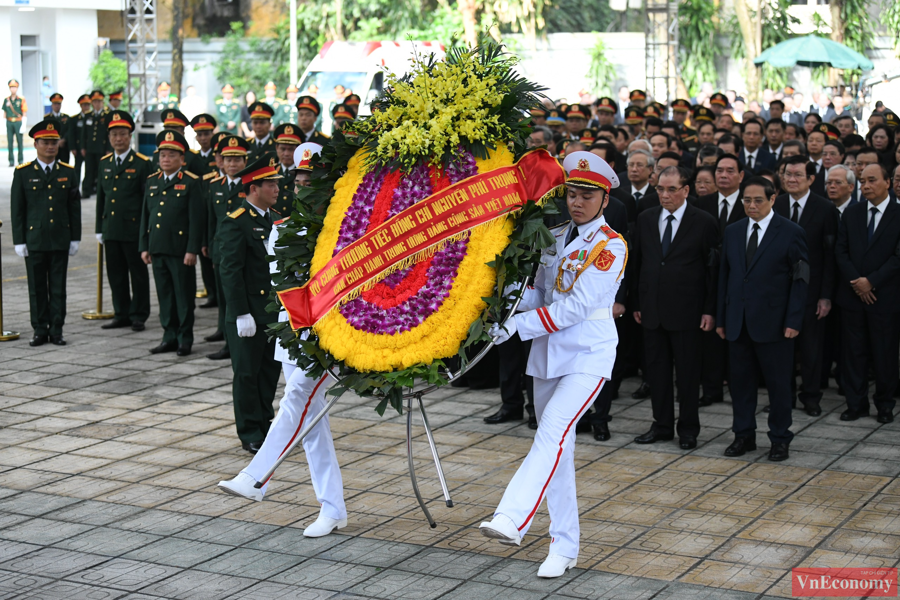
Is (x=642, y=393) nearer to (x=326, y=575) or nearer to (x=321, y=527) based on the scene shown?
(x=321, y=527)

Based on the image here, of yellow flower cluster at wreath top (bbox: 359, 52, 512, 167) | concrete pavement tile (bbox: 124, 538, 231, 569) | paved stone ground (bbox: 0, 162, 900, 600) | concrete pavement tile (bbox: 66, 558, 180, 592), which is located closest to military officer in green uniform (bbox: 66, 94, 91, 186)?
paved stone ground (bbox: 0, 162, 900, 600)

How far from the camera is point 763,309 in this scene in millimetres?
7180

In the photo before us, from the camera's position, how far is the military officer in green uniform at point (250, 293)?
7.03 m

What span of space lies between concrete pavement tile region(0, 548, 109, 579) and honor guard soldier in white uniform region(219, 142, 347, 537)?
0.74m

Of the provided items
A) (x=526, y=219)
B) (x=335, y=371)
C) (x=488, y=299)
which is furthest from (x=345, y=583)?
(x=526, y=219)

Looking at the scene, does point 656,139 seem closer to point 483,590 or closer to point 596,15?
point 483,590

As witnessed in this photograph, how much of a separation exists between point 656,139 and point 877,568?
21.3 ft

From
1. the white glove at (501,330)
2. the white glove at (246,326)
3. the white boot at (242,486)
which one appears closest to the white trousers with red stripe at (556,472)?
the white glove at (501,330)

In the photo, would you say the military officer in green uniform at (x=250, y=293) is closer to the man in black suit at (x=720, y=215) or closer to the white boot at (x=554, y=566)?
the white boot at (x=554, y=566)

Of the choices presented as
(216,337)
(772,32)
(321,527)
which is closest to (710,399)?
(321,527)

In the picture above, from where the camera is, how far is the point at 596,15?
4062cm

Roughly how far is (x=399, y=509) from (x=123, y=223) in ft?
20.6

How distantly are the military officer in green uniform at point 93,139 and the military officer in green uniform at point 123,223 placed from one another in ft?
34.7

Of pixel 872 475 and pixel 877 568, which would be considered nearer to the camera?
pixel 877 568
